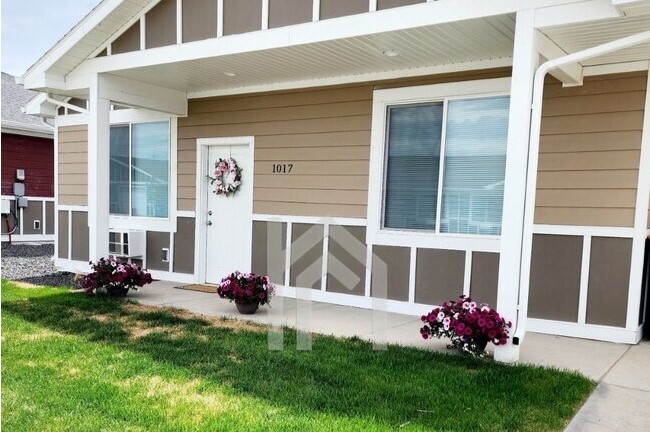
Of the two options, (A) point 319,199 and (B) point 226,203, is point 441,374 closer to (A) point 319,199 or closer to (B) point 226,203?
(A) point 319,199

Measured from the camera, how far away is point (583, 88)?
475 cm

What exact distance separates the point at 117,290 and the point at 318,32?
152 inches

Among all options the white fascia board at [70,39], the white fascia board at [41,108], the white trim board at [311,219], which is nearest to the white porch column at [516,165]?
the white trim board at [311,219]

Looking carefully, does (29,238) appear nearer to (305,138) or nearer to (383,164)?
(305,138)

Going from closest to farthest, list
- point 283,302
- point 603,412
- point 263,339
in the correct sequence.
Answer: point 603,412, point 263,339, point 283,302

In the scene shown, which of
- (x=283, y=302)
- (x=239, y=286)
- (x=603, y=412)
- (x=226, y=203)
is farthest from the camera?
(x=226, y=203)

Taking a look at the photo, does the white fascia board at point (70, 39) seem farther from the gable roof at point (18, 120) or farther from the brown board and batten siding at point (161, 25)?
Result: the gable roof at point (18, 120)

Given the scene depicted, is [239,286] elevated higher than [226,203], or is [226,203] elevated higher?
[226,203]

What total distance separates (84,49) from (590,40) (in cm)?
560

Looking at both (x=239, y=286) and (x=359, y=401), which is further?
(x=239, y=286)

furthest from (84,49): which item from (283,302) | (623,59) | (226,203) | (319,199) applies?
(623,59)

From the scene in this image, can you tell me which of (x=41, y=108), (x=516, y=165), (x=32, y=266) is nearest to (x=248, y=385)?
(x=516, y=165)

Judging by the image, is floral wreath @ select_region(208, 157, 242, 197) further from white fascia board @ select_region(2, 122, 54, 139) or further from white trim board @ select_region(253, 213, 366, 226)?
white fascia board @ select_region(2, 122, 54, 139)

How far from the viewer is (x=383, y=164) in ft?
19.1
